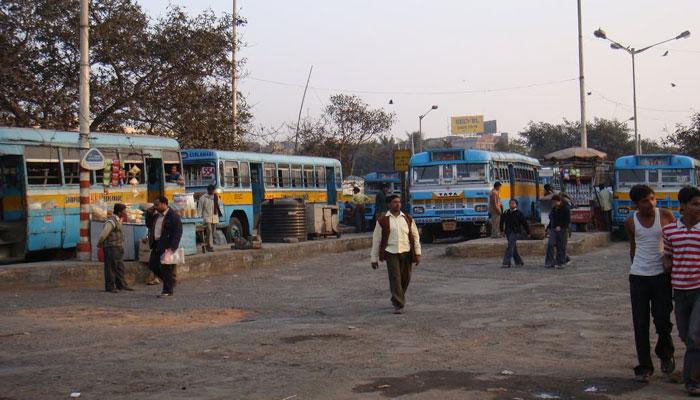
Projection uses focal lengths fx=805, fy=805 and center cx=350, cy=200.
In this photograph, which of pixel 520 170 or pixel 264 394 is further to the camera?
pixel 520 170

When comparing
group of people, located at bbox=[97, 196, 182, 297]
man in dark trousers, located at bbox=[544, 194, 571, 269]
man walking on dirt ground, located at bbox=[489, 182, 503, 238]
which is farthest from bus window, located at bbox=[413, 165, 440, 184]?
group of people, located at bbox=[97, 196, 182, 297]

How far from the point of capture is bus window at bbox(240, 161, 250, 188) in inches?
1001

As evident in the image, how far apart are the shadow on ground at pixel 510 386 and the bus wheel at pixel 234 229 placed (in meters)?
17.4

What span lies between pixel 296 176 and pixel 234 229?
518 centimetres

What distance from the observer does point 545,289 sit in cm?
1460

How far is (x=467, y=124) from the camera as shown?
119188 mm

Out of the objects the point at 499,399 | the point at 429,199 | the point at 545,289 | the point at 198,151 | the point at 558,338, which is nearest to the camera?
the point at 499,399

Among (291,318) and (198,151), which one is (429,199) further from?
(291,318)

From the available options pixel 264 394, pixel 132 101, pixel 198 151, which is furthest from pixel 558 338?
pixel 132 101

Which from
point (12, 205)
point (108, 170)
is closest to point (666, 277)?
point (12, 205)

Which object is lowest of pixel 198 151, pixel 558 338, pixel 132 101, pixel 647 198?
pixel 558 338

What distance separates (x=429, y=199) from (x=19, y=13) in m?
13.9

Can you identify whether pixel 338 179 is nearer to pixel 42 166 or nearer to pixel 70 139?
pixel 70 139

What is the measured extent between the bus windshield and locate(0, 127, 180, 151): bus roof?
1686 millimetres
